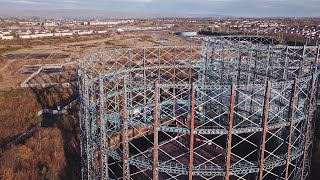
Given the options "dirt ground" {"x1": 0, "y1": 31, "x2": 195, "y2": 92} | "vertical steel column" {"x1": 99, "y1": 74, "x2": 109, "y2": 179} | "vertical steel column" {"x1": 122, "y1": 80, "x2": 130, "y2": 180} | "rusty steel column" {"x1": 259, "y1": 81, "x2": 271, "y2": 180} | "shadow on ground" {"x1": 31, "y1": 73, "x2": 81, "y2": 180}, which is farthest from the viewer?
"dirt ground" {"x1": 0, "y1": 31, "x2": 195, "y2": 92}

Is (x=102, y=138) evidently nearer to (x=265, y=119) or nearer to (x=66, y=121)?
(x=265, y=119)

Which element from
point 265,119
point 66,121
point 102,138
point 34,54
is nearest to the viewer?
point 265,119

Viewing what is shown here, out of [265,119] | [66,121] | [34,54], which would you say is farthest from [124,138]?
[34,54]

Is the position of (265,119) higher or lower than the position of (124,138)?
higher

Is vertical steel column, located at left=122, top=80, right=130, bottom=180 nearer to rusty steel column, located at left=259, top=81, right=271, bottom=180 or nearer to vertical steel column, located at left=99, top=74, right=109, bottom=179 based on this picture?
vertical steel column, located at left=99, top=74, right=109, bottom=179

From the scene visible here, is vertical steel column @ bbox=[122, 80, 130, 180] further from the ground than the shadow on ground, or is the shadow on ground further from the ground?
vertical steel column @ bbox=[122, 80, 130, 180]

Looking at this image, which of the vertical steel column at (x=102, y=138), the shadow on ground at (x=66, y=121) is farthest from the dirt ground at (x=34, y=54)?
the vertical steel column at (x=102, y=138)

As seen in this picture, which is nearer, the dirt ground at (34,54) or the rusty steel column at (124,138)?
the rusty steel column at (124,138)

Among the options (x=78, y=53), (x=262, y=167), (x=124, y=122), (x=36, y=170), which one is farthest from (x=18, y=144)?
(x=78, y=53)

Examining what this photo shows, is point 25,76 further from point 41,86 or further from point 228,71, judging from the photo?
point 228,71

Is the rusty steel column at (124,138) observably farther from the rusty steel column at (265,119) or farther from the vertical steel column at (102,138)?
the rusty steel column at (265,119)

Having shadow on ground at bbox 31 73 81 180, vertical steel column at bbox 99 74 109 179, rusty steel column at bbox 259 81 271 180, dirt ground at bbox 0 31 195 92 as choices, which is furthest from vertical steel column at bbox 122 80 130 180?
dirt ground at bbox 0 31 195 92
